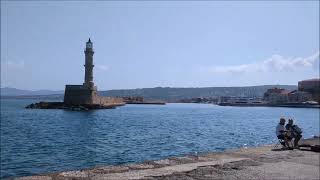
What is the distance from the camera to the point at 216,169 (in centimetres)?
882

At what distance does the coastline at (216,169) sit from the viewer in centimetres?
790

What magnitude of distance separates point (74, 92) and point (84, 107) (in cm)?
445

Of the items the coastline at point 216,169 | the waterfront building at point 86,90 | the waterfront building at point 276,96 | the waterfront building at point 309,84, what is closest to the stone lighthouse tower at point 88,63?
the waterfront building at point 86,90

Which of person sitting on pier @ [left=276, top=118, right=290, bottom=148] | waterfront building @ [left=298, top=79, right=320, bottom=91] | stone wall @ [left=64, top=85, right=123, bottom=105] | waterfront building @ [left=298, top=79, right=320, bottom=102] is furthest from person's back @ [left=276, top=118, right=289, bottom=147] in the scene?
waterfront building @ [left=298, top=79, right=320, bottom=91]

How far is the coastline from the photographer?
311 inches

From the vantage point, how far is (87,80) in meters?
89.2

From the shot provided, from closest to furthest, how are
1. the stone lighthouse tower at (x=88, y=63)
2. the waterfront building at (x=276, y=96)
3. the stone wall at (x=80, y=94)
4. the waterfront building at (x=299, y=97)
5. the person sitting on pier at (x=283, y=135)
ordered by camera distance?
the person sitting on pier at (x=283, y=135) → the stone lighthouse tower at (x=88, y=63) → the stone wall at (x=80, y=94) → the waterfront building at (x=299, y=97) → the waterfront building at (x=276, y=96)

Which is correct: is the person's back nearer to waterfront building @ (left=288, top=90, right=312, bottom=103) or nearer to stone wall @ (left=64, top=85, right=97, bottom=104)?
stone wall @ (left=64, top=85, right=97, bottom=104)

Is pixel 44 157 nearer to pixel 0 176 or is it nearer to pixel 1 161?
pixel 1 161

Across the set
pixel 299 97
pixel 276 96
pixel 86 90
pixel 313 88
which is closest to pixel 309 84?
pixel 313 88

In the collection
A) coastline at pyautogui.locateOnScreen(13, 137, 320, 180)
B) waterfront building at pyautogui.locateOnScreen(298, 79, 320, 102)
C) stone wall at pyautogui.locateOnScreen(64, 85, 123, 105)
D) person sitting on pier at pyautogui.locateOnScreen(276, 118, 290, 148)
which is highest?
waterfront building at pyautogui.locateOnScreen(298, 79, 320, 102)

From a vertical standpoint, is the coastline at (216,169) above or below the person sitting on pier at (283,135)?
below

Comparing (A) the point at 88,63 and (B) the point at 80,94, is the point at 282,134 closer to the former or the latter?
(A) the point at 88,63

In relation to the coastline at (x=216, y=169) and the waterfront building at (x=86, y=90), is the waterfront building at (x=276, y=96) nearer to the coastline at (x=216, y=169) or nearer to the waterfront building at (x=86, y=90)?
the waterfront building at (x=86, y=90)
